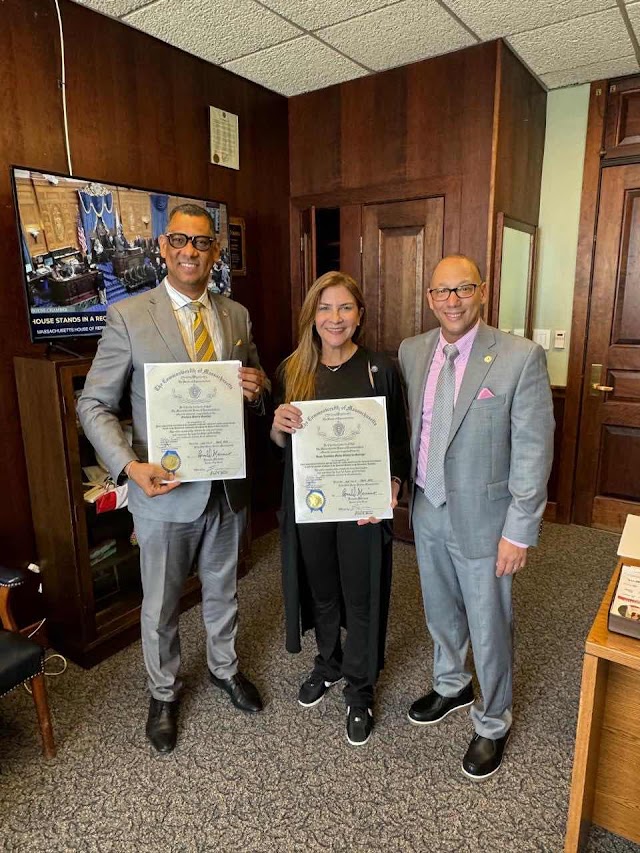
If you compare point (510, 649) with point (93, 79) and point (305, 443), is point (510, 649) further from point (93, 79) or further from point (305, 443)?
point (93, 79)

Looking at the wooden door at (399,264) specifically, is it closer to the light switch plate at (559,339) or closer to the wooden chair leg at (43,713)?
the light switch plate at (559,339)

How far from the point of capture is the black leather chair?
1.71 m

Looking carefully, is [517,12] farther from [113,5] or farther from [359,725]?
[359,725]

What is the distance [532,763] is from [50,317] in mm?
2361

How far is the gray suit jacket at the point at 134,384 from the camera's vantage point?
1759 millimetres

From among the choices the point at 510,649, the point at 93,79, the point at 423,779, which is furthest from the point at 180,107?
the point at 423,779

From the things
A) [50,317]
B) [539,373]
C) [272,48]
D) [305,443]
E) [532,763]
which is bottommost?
[532,763]

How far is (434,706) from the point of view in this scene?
202cm

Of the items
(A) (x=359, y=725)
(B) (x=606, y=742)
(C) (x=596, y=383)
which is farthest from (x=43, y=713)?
(C) (x=596, y=383)

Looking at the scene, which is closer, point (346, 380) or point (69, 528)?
point (346, 380)

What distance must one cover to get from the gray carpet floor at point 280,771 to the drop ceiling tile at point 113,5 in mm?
2676

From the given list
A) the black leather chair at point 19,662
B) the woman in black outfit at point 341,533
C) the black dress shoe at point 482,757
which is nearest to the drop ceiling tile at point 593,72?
the woman in black outfit at point 341,533

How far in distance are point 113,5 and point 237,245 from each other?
1225mm

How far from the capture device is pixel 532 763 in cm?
184
